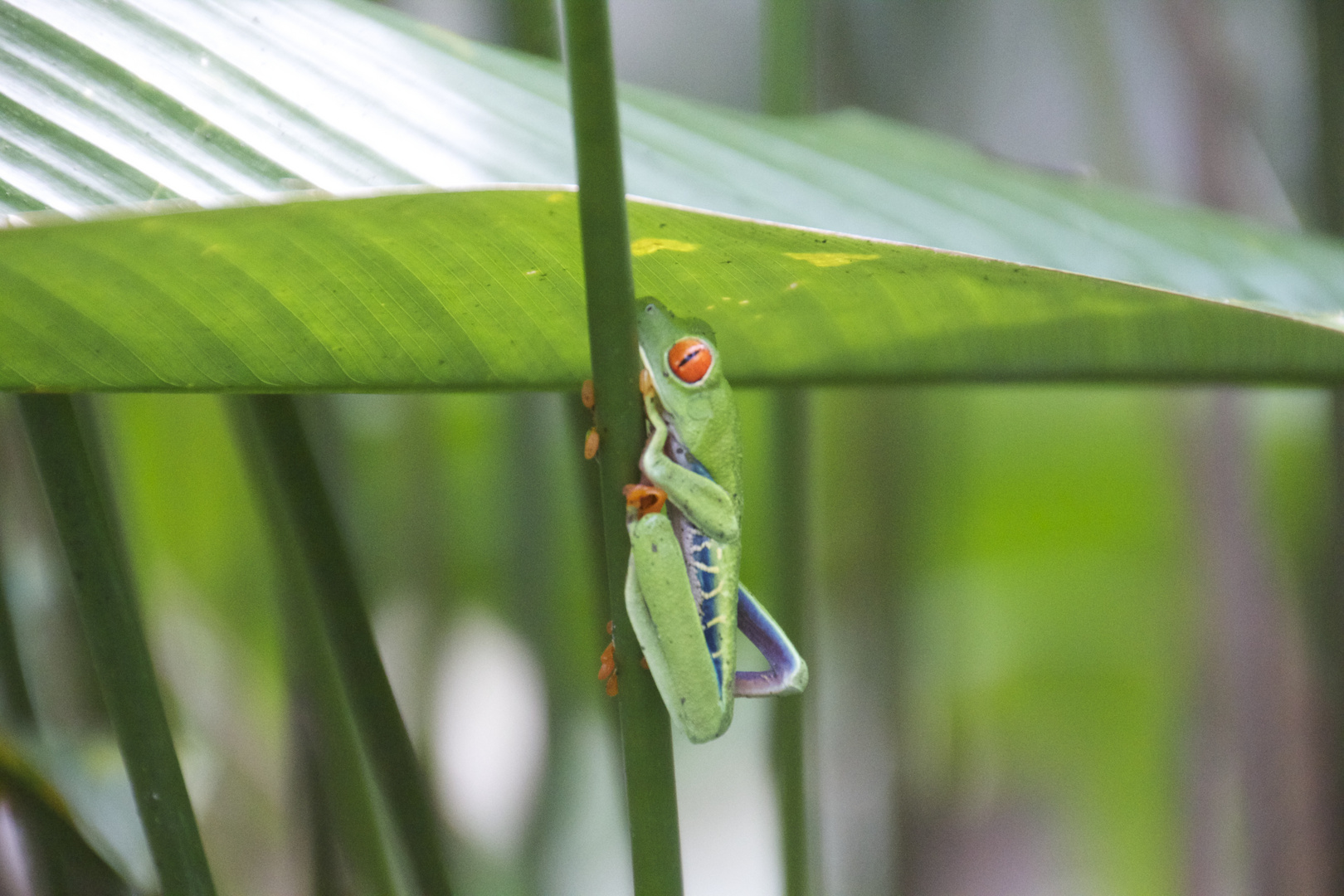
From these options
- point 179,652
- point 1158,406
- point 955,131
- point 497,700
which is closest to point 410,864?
point 497,700

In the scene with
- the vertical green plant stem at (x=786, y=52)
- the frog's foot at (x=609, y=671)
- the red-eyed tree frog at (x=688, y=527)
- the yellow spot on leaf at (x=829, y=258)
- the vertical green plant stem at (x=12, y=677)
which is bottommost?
the vertical green plant stem at (x=12, y=677)

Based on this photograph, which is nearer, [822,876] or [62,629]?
[62,629]

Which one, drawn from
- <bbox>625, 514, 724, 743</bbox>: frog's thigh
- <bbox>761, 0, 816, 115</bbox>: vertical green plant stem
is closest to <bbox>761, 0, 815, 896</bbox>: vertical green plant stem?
<bbox>761, 0, 816, 115</bbox>: vertical green plant stem

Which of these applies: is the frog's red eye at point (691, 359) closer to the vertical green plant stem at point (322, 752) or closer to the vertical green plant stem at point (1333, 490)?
the vertical green plant stem at point (322, 752)

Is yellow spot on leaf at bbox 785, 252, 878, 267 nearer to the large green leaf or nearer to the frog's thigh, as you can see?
the large green leaf

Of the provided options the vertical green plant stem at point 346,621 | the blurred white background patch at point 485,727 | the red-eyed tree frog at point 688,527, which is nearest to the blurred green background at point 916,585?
the blurred white background patch at point 485,727

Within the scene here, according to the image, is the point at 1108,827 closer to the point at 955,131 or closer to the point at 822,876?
the point at 822,876
